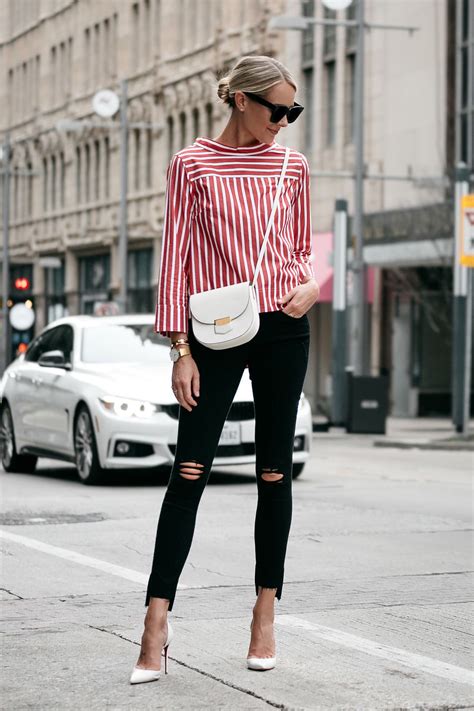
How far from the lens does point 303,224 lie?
5.59 meters

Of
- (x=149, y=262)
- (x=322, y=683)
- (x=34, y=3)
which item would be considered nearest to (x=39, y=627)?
(x=322, y=683)

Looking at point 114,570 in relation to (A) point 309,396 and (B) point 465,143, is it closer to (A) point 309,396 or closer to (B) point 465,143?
(B) point 465,143

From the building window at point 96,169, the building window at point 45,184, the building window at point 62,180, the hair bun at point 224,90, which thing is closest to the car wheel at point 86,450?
the hair bun at point 224,90

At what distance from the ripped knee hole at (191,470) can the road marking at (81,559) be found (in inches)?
96.0

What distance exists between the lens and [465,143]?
34.4 metres

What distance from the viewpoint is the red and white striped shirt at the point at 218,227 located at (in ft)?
17.5

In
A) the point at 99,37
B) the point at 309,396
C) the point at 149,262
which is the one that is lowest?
the point at 309,396

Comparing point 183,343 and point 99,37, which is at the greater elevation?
point 99,37

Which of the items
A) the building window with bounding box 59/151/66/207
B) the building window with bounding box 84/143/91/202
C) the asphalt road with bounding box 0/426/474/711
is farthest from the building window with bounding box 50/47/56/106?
the asphalt road with bounding box 0/426/474/711

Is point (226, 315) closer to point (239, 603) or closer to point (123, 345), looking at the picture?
point (239, 603)

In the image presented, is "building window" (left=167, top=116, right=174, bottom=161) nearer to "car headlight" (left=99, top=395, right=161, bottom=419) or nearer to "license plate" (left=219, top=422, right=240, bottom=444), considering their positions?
"car headlight" (left=99, top=395, right=161, bottom=419)

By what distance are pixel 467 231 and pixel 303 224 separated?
18.2 metres

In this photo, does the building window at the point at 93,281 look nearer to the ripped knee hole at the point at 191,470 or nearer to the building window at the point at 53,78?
the building window at the point at 53,78

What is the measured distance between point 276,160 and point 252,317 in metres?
0.55
